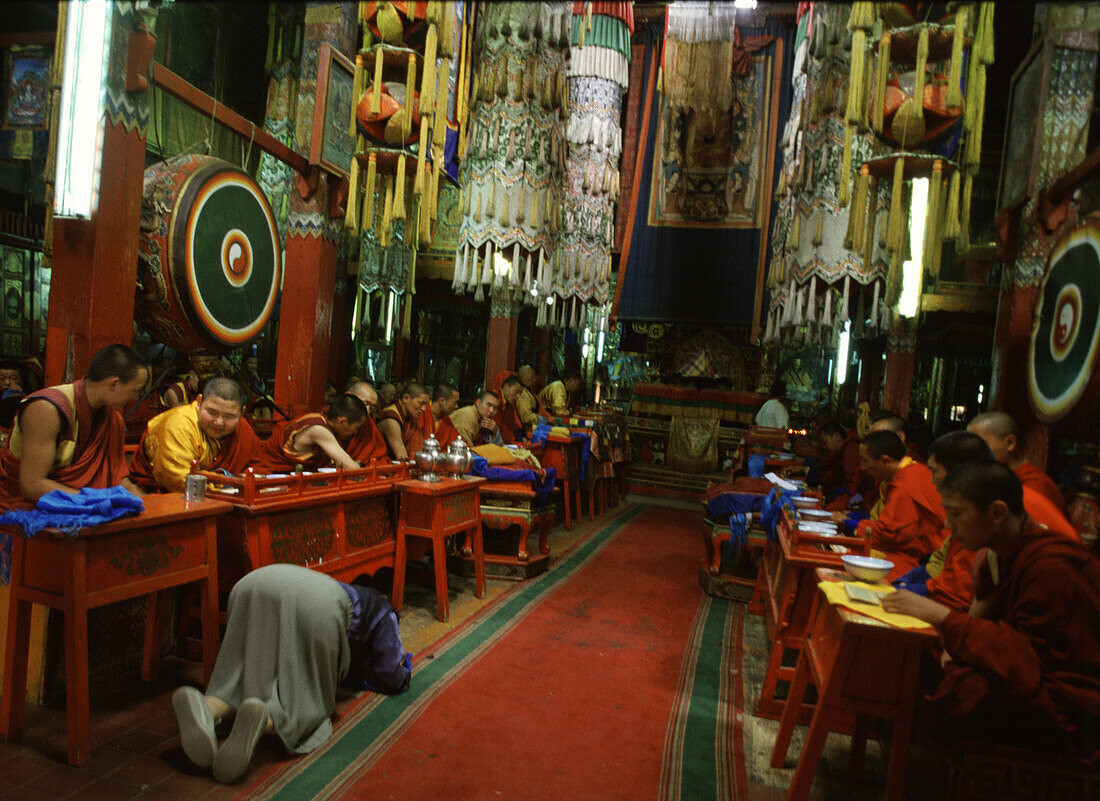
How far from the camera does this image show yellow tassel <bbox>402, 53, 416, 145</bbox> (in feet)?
13.6

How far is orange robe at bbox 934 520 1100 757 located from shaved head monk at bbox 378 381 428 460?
3701 millimetres

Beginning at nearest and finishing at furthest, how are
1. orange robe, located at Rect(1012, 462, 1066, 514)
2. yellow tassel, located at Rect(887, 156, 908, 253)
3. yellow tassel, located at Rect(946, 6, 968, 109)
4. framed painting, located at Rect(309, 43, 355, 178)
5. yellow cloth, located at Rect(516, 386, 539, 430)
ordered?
1. orange robe, located at Rect(1012, 462, 1066, 514)
2. yellow tassel, located at Rect(946, 6, 968, 109)
3. yellow tassel, located at Rect(887, 156, 908, 253)
4. framed painting, located at Rect(309, 43, 355, 178)
5. yellow cloth, located at Rect(516, 386, 539, 430)

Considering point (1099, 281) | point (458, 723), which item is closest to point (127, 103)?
point (458, 723)

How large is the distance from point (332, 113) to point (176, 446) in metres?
3.07

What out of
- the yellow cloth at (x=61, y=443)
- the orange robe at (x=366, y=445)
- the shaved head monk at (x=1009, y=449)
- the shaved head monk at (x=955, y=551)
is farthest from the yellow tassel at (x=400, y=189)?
the shaved head monk at (x=1009, y=449)

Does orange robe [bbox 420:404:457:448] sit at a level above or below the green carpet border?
above

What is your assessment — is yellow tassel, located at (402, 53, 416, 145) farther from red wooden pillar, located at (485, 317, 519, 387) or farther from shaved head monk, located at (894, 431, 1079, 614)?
red wooden pillar, located at (485, 317, 519, 387)

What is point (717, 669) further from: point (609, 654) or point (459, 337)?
point (459, 337)

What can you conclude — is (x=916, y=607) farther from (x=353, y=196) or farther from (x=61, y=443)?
(x=353, y=196)

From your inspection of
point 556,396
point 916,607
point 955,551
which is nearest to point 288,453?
point 916,607

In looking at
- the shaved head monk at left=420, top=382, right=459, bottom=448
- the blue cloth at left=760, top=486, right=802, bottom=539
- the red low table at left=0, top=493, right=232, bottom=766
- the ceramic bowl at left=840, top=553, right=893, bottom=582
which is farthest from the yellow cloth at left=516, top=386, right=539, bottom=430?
the ceramic bowl at left=840, top=553, right=893, bottom=582

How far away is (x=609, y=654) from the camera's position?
379 cm

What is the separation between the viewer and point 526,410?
7.93m

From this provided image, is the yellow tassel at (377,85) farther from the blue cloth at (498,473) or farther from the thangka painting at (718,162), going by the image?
the thangka painting at (718,162)
